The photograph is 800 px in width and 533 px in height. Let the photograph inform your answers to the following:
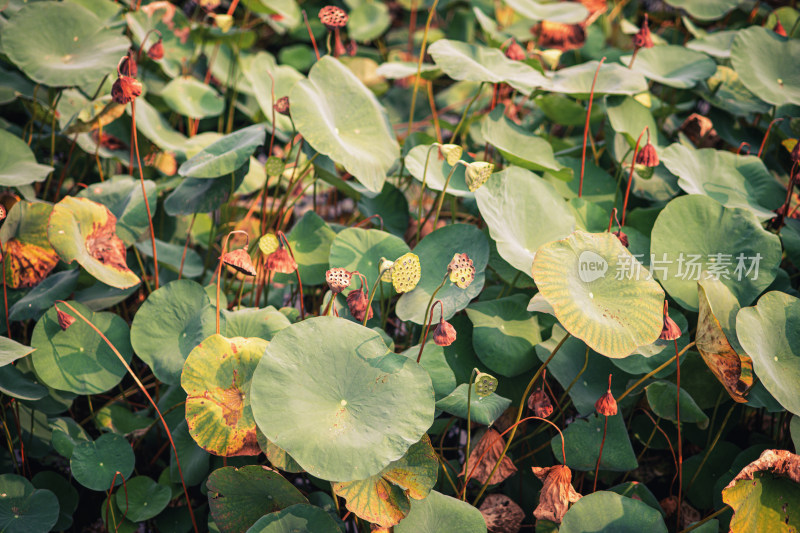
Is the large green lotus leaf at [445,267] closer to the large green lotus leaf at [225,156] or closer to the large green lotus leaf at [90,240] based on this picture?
the large green lotus leaf at [225,156]

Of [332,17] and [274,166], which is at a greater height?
[332,17]

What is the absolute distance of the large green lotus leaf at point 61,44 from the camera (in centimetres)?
161

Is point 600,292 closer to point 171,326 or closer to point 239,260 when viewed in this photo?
point 239,260

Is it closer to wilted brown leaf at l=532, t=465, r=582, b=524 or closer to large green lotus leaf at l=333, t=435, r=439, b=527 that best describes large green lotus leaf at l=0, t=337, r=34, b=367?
large green lotus leaf at l=333, t=435, r=439, b=527

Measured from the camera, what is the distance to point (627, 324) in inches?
44.8

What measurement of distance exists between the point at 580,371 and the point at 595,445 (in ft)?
0.53

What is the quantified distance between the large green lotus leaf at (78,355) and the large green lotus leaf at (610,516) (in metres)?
1.00

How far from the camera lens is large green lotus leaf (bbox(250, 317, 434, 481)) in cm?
100

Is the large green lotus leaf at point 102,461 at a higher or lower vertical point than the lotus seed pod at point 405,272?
lower

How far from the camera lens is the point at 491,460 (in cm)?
124

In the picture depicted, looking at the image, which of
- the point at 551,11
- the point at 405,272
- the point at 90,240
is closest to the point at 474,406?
the point at 405,272

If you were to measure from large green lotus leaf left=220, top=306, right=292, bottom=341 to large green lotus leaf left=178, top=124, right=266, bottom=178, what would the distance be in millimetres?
341

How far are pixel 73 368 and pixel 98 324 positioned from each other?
4.5 inches

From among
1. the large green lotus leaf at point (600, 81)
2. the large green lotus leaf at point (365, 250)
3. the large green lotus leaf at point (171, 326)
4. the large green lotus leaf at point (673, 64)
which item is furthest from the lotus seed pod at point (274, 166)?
the large green lotus leaf at point (673, 64)
